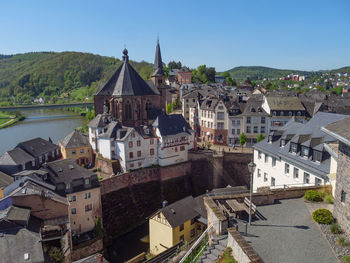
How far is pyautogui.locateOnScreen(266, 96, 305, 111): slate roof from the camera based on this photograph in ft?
171

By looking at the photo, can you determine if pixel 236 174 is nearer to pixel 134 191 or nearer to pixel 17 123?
pixel 134 191

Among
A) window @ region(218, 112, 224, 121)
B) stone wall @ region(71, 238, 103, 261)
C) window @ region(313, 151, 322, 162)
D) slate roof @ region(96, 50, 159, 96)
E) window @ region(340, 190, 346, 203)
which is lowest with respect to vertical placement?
stone wall @ region(71, 238, 103, 261)

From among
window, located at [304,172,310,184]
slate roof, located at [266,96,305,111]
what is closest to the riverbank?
slate roof, located at [266,96,305,111]

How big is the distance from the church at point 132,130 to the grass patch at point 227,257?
2988cm

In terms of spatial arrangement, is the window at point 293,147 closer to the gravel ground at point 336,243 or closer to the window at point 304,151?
the window at point 304,151

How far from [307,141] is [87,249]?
2422 centimetres

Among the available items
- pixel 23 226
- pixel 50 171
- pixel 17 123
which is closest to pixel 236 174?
pixel 50 171

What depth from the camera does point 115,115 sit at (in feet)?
169

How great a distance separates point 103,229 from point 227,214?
23.8 m

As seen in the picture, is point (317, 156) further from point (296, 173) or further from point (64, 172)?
point (64, 172)

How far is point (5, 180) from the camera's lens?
31.6 meters

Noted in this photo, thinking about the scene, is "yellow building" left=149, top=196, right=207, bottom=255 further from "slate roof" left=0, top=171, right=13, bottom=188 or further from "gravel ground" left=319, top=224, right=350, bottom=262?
"gravel ground" left=319, top=224, right=350, bottom=262

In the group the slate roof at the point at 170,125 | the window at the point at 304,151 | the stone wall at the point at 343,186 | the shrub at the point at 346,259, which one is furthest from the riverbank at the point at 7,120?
the shrub at the point at 346,259

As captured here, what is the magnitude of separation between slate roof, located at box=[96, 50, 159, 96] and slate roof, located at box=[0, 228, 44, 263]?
32519 millimetres
